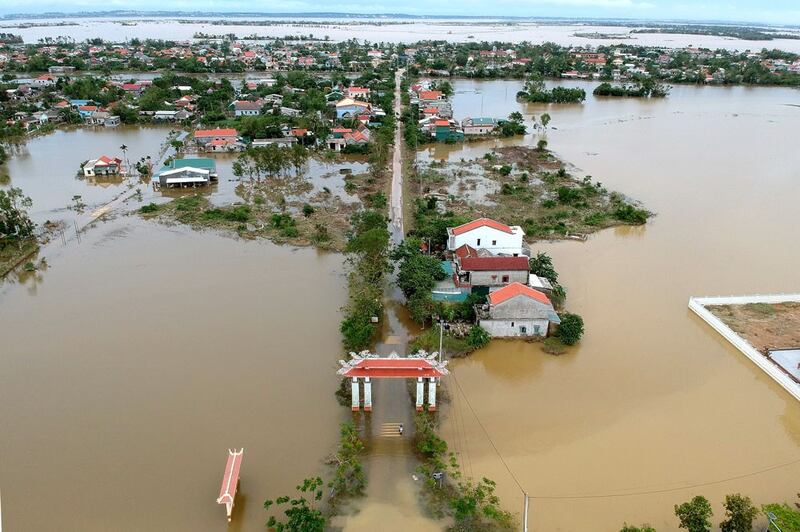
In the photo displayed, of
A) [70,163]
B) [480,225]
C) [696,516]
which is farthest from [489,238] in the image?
[70,163]

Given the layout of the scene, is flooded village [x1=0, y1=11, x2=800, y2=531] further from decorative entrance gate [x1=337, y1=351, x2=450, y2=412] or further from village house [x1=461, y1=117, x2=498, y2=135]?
village house [x1=461, y1=117, x2=498, y2=135]

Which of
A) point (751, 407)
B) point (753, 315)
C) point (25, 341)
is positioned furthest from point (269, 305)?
point (753, 315)

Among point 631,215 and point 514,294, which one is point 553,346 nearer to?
point 514,294

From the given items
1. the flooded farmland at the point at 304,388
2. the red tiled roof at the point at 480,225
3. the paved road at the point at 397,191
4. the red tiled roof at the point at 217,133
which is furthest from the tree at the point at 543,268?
the red tiled roof at the point at 217,133

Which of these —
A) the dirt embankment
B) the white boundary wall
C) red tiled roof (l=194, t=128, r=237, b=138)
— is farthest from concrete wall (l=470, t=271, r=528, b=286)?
red tiled roof (l=194, t=128, r=237, b=138)

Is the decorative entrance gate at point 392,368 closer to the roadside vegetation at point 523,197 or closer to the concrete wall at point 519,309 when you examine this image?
the concrete wall at point 519,309
